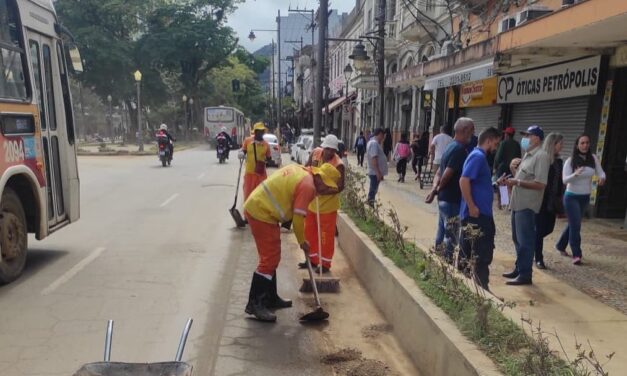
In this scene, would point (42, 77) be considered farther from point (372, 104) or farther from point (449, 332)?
point (372, 104)

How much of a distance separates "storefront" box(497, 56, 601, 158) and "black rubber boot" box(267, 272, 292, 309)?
742 centimetres

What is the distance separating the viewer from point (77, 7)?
43.9 metres

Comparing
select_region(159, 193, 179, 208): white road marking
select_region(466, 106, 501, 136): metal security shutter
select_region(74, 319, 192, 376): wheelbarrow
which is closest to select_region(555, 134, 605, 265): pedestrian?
select_region(74, 319, 192, 376): wheelbarrow

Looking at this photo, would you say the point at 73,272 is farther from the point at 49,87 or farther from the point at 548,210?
the point at 548,210

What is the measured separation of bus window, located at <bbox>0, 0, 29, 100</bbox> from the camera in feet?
17.5

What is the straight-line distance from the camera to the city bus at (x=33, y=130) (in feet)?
17.6

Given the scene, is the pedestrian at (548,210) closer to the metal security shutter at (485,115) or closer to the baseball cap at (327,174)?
the baseball cap at (327,174)

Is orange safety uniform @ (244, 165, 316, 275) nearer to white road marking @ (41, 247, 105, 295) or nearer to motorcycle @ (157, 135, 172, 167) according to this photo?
white road marking @ (41, 247, 105, 295)

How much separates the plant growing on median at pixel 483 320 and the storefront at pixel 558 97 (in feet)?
20.4

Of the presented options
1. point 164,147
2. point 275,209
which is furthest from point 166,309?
point 164,147

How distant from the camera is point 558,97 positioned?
1055 cm

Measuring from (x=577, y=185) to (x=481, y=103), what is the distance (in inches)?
357

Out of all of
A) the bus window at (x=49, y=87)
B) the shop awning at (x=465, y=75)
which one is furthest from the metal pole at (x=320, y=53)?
the bus window at (x=49, y=87)

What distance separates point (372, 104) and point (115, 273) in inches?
946
